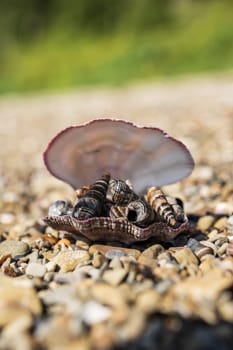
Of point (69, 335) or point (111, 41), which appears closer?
point (69, 335)

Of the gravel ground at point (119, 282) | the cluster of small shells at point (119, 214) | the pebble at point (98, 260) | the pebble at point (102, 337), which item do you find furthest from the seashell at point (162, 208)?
the pebble at point (102, 337)

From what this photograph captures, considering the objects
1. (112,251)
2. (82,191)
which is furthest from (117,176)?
(112,251)

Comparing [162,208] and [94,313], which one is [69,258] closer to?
[162,208]

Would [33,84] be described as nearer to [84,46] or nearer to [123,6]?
[84,46]

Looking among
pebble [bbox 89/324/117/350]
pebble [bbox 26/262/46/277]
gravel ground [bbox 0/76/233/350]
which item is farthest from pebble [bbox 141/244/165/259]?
pebble [bbox 89/324/117/350]

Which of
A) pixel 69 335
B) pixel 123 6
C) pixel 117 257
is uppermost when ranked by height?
pixel 123 6

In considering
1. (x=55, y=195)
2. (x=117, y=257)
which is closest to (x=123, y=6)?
(x=55, y=195)
